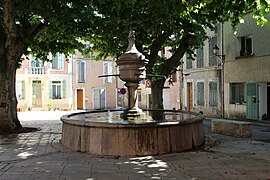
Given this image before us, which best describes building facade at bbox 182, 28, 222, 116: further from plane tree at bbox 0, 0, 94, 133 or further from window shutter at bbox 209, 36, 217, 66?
plane tree at bbox 0, 0, 94, 133

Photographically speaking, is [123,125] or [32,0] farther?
[32,0]

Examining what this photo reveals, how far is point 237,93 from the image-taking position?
21.3m

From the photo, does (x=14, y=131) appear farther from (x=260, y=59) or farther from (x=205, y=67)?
(x=205, y=67)

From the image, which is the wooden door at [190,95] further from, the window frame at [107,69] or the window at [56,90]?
the window at [56,90]

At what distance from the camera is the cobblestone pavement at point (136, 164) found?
19.4 ft

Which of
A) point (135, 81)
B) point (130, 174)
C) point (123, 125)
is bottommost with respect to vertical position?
point (130, 174)

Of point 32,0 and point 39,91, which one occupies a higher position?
point 32,0

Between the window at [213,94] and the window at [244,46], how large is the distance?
3.42 metres

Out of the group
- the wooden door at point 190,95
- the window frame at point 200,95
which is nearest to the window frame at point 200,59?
the window frame at point 200,95

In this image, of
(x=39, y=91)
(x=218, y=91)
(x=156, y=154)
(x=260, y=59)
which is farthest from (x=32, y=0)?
(x=39, y=91)

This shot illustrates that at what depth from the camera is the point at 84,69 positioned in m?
39.9

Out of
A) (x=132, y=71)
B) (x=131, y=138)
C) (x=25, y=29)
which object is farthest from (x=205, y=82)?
(x=131, y=138)

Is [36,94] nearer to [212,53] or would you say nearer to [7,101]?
[212,53]

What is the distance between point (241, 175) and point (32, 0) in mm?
8395
